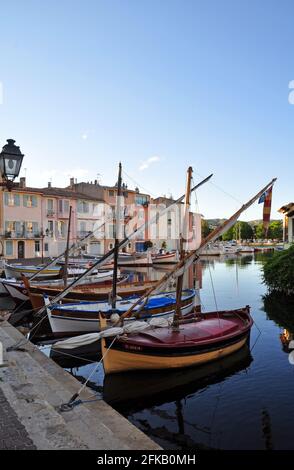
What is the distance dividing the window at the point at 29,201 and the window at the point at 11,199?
1051mm

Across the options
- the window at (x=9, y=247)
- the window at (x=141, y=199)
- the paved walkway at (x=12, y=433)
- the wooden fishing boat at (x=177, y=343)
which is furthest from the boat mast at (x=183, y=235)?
the window at (x=141, y=199)

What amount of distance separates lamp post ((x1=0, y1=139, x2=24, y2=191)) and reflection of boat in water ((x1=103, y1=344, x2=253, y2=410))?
6980mm

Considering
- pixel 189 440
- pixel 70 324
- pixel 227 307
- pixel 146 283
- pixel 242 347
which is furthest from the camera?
pixel 146 283

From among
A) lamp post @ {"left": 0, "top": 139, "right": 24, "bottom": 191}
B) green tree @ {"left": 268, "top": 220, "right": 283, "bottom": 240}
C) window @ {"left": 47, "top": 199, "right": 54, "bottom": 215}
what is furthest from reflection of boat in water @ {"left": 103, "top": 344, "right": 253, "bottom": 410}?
green tree @ {"left": 268, "top": 220, "right": 283, "bottom": 240}

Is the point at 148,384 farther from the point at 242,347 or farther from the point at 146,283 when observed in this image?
the point at 146,283

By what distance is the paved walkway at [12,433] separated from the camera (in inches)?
220

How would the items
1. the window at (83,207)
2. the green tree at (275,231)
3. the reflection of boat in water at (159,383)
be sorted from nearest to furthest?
the reflection of boat in water at (159,383)
the window at (83,207)
the green tree at (275,231)

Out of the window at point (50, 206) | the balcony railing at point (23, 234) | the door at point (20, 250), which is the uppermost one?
the window at point (50, 206)

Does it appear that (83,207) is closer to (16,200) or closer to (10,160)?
(16,200)

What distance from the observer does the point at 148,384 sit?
37.1 feet

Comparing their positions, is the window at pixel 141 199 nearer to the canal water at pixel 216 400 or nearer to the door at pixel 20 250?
the door at pixel 20 250
